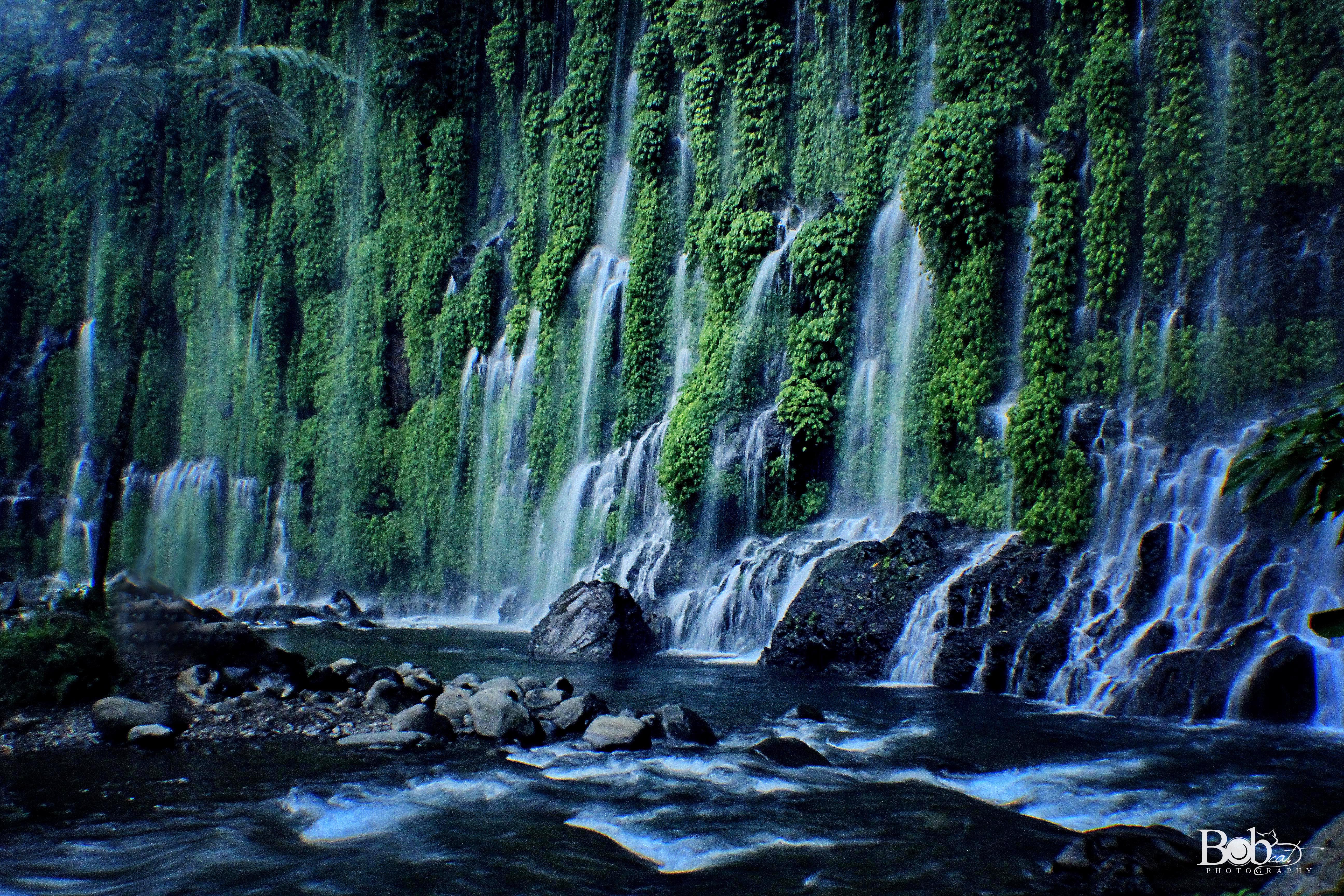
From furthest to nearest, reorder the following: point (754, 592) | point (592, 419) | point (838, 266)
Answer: point (592, 419)
point (838, 266)
point (754, 592)

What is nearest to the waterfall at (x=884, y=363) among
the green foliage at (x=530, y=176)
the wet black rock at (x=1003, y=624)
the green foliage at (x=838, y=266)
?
the green foliage at (x=838, y=266)

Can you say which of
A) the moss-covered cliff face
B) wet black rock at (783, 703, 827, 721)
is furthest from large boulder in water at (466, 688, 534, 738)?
the moss-covered cliff face

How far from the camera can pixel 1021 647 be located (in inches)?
456

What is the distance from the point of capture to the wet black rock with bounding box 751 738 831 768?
798 cm

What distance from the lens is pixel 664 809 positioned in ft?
22.0

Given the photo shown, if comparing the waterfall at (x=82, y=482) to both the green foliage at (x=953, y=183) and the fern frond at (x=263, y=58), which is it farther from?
the green foliage at (x=953, y=183)

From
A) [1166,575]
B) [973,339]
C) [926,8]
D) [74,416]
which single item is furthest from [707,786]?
[74,416]

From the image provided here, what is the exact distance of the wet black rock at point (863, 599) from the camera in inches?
522

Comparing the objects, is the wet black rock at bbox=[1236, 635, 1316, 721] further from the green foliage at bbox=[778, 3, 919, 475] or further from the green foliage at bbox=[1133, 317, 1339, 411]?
the green foliage at bbox=[778, 3, 919, 475]

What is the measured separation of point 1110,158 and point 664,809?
12244 millimetres

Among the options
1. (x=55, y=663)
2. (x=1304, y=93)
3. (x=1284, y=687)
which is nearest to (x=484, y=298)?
(x=55, y=663)

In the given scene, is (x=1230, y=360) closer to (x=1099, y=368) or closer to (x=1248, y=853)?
(x=1099, y=368)

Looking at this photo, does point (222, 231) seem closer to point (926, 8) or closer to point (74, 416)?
point (74, 416)

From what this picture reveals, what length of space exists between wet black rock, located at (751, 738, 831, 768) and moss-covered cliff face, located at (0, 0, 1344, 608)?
6864 millimetres
